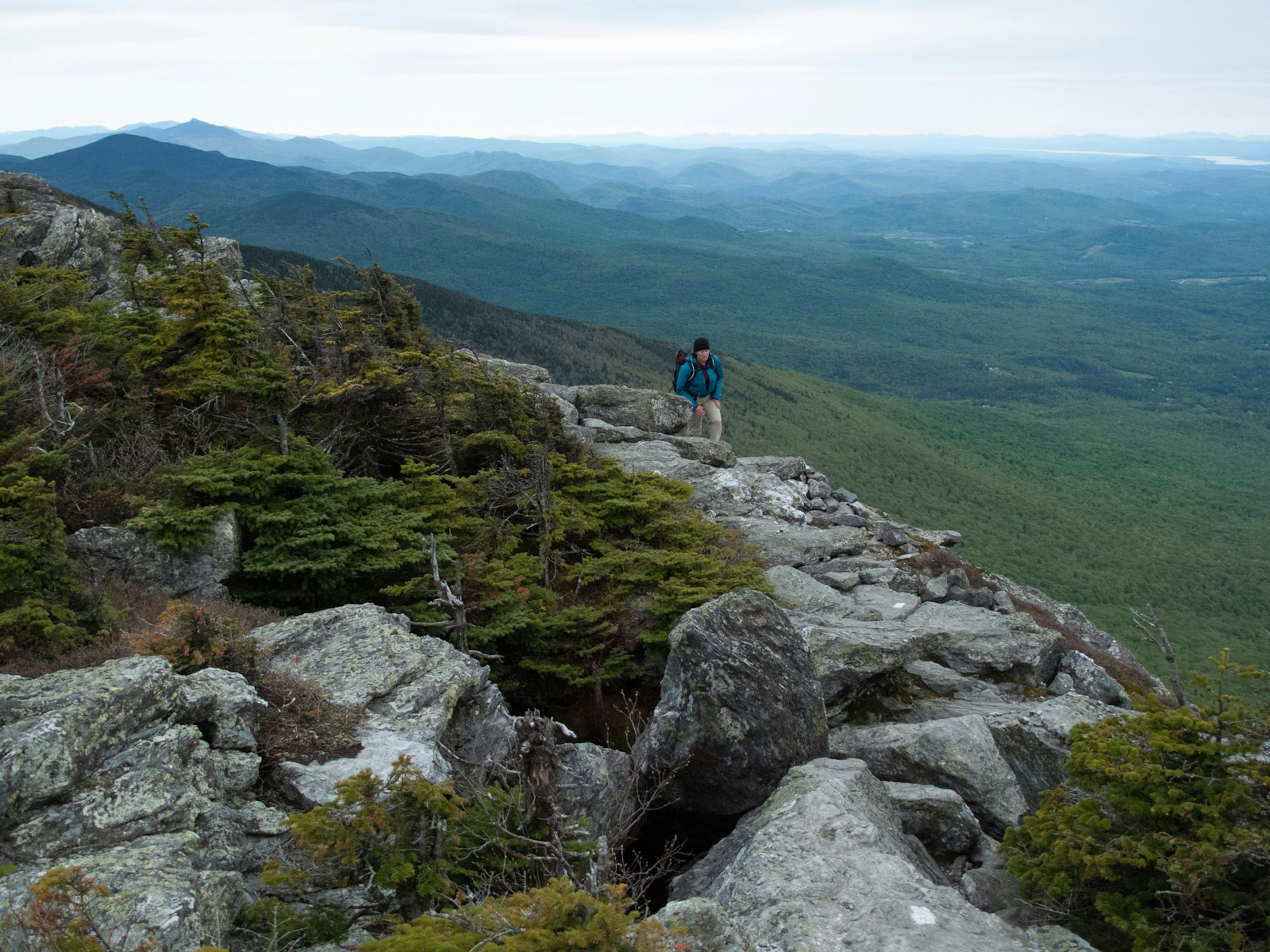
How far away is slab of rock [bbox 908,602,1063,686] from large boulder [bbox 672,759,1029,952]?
6.07m

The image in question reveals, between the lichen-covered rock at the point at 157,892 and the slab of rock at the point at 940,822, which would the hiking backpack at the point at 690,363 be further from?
the lichen-covered rock at the point at 157,892

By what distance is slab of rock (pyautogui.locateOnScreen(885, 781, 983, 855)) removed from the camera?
972 centimetres

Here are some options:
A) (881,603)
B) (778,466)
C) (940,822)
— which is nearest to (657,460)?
(778,466)

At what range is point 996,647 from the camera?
1519cm

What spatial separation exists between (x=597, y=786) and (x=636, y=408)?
1980cm

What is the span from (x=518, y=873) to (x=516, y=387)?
1330 cm

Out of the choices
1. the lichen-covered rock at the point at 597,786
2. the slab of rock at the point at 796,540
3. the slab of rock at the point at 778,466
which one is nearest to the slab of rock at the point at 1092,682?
the slab of rock at the point at 796,540

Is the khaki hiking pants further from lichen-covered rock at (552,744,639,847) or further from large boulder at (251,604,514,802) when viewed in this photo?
lichen-covered rock at (552,744,639,847)

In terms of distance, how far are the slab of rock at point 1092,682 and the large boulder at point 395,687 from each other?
11.3 meters

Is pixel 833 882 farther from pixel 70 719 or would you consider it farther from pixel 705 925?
pixel 70 719

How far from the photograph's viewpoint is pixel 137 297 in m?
20.2

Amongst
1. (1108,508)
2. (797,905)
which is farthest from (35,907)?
(1108,508)

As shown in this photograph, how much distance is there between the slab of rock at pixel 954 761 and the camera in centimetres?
1042

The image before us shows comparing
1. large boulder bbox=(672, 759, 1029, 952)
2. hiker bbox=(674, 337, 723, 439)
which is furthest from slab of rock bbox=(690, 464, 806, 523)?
large boulder bbox=(672, 759, 1029, 952)
